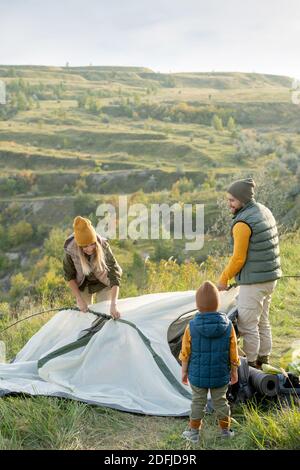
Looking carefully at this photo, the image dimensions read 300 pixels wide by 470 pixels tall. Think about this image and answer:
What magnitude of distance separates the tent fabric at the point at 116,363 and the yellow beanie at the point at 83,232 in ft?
2.48

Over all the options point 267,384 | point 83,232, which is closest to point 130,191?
point 83,232

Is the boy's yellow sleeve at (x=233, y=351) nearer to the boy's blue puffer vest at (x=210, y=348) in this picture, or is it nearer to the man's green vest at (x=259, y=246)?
the boy's blue puffer vest at (x=210, y=348)

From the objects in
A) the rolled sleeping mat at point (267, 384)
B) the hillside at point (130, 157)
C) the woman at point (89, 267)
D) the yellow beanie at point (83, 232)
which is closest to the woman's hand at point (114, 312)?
the woman at point (89, 267)

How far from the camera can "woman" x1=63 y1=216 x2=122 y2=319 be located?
5293 millimetres

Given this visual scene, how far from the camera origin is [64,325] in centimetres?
586

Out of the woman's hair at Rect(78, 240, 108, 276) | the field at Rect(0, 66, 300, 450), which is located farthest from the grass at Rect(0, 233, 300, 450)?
the woman's hair at Rect(78, 240, 108, 276)

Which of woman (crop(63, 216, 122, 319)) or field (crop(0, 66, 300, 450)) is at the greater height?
woman (crop(63, 216, 122, 319))

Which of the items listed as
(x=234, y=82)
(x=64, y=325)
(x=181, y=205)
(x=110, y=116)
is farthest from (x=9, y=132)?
(x=64, y=325)

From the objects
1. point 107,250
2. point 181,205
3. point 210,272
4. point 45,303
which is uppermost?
point 107,250

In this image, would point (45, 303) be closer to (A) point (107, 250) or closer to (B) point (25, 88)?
(A) point (107, 250)

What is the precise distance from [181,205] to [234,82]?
14120 cm

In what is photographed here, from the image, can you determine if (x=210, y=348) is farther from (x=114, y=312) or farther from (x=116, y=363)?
(x=114, y=312)

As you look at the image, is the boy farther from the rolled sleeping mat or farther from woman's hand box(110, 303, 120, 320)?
woman's hand box(110, 303, 120, 320)

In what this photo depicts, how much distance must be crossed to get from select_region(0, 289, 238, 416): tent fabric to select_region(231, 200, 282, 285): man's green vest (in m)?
0.60
